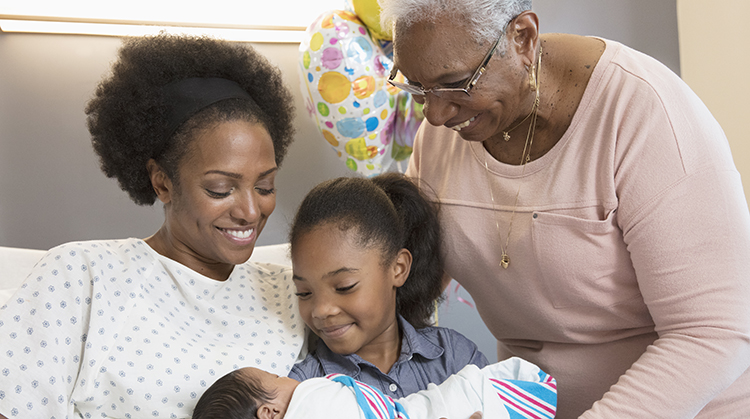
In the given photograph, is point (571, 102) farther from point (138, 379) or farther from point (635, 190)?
point (138, 379)

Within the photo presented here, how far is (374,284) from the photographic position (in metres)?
1.42

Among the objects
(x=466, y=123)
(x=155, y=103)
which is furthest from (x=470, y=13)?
(x=155, y=103)

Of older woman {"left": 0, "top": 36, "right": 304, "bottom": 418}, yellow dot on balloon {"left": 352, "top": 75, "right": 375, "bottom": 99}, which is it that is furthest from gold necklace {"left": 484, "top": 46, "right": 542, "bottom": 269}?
yellow dot on balloon {"left": 352, "top": 75, "right": 375, "bottom": 99}

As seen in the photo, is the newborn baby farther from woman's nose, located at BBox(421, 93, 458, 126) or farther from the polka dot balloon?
the polka dot balloon

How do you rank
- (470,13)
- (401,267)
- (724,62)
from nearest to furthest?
1. (470,13)
2. (401,267)
3. (724,62)

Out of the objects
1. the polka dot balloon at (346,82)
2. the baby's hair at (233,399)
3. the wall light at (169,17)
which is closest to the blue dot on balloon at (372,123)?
the polka dot balloon at (346,82)

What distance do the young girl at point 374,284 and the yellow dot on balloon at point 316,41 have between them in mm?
717

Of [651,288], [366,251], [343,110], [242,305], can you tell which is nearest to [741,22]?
[343,110]

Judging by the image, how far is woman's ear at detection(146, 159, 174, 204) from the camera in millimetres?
1454

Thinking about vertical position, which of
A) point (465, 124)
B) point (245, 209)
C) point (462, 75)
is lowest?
point (245, 209)

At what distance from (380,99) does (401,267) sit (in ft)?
2.77

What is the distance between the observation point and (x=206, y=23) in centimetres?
253

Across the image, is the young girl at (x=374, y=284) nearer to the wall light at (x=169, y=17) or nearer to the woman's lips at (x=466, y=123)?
the woman's lips at (x=466, y=123)

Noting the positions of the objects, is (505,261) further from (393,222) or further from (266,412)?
(266,412)
